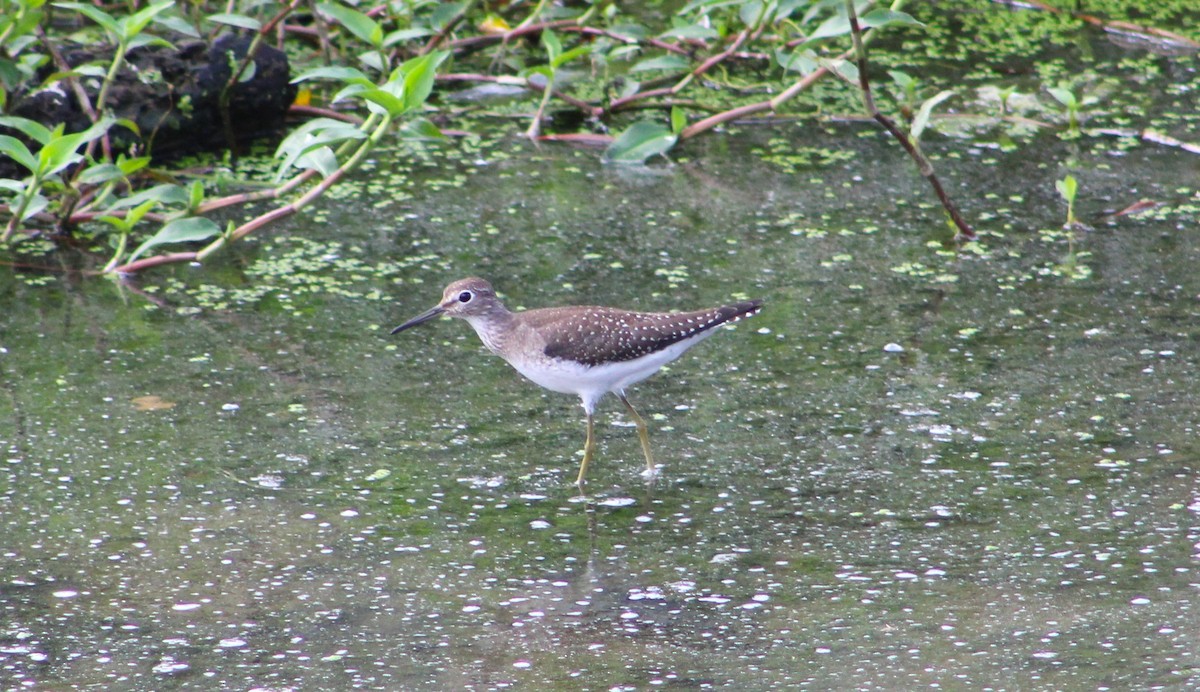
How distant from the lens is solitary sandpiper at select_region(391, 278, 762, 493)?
4789mm

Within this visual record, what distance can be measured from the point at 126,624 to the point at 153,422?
1361 millimetres

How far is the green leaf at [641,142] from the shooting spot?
7238 mm

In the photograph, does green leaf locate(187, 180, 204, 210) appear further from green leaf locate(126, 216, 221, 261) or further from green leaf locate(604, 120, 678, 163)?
green leaf locate(604, 120, 678, 163)

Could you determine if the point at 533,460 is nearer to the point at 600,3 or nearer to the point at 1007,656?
the point at 1007,656

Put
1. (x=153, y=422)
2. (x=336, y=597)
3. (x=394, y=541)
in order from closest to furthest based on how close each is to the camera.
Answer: (x=336, y=597) < (x=394, y=541) < (x=153, y=422)

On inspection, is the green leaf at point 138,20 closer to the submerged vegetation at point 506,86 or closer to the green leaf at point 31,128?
the submerged vegetation at point 506,86

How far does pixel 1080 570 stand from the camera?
408 centimetres

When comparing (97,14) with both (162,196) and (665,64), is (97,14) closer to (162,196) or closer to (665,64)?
(162,196)

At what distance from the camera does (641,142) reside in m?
7.30

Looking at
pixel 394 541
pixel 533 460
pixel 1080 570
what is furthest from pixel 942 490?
pixel 394 541

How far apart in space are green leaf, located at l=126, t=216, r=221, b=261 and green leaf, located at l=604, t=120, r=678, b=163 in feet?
7.25

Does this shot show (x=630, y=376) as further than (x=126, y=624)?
Yes

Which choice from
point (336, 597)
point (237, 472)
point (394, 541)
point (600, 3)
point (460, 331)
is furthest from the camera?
point (600, 3)

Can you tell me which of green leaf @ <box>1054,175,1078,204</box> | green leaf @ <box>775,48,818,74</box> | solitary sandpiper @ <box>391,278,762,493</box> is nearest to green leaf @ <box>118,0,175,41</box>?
solitary sandpiper @ <box>391,278,762,493</box>
